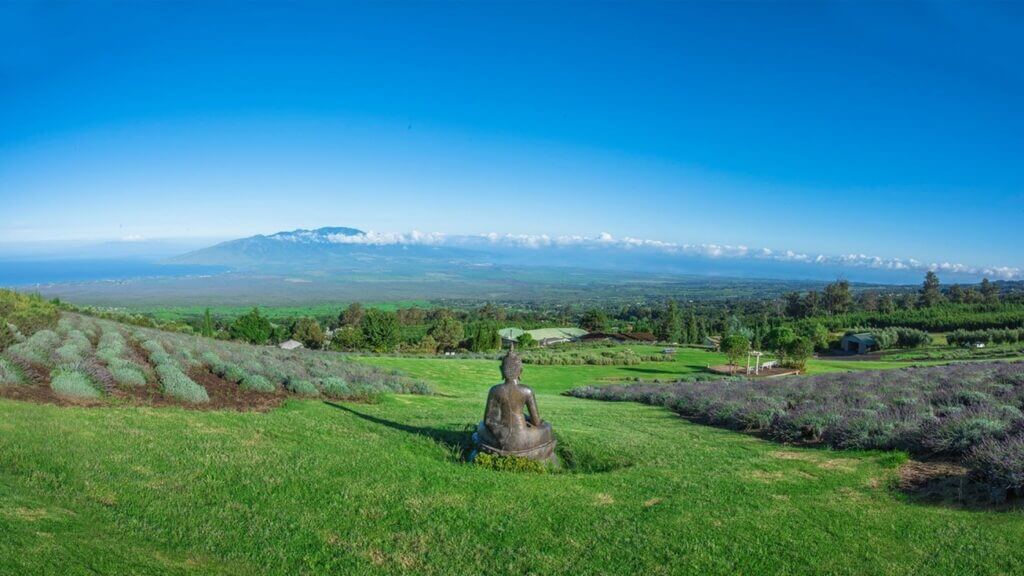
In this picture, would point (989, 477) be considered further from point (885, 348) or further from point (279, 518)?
point (885, 348)

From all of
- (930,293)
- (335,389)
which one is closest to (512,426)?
(335,389)

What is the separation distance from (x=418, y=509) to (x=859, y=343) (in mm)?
67099

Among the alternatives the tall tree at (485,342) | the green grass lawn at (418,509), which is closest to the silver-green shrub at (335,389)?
the green grass lawn at (418,509)

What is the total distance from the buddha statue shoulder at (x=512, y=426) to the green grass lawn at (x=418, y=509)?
26.8 inches

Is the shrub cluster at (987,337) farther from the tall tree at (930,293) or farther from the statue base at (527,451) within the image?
the statue base at (527,451)

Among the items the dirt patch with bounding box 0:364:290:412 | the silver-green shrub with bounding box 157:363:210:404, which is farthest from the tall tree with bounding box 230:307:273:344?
the silver-green shrub with bounding box 157:363:210:404

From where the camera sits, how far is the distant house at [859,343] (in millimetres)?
60094

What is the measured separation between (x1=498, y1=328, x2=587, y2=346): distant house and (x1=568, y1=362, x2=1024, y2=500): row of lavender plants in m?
55.7

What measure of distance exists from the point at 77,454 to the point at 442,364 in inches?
1059

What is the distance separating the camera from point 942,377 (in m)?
18.7

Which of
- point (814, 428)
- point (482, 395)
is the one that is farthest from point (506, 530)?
point (482, 395)

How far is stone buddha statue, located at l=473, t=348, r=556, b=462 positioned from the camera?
9828 mm

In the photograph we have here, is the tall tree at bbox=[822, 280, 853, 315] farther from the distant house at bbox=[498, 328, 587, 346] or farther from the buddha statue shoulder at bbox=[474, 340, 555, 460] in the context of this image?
the buddha statue shoulder at bbox=[474, 340, 555, 460]

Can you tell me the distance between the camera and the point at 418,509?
7207 millimetres
